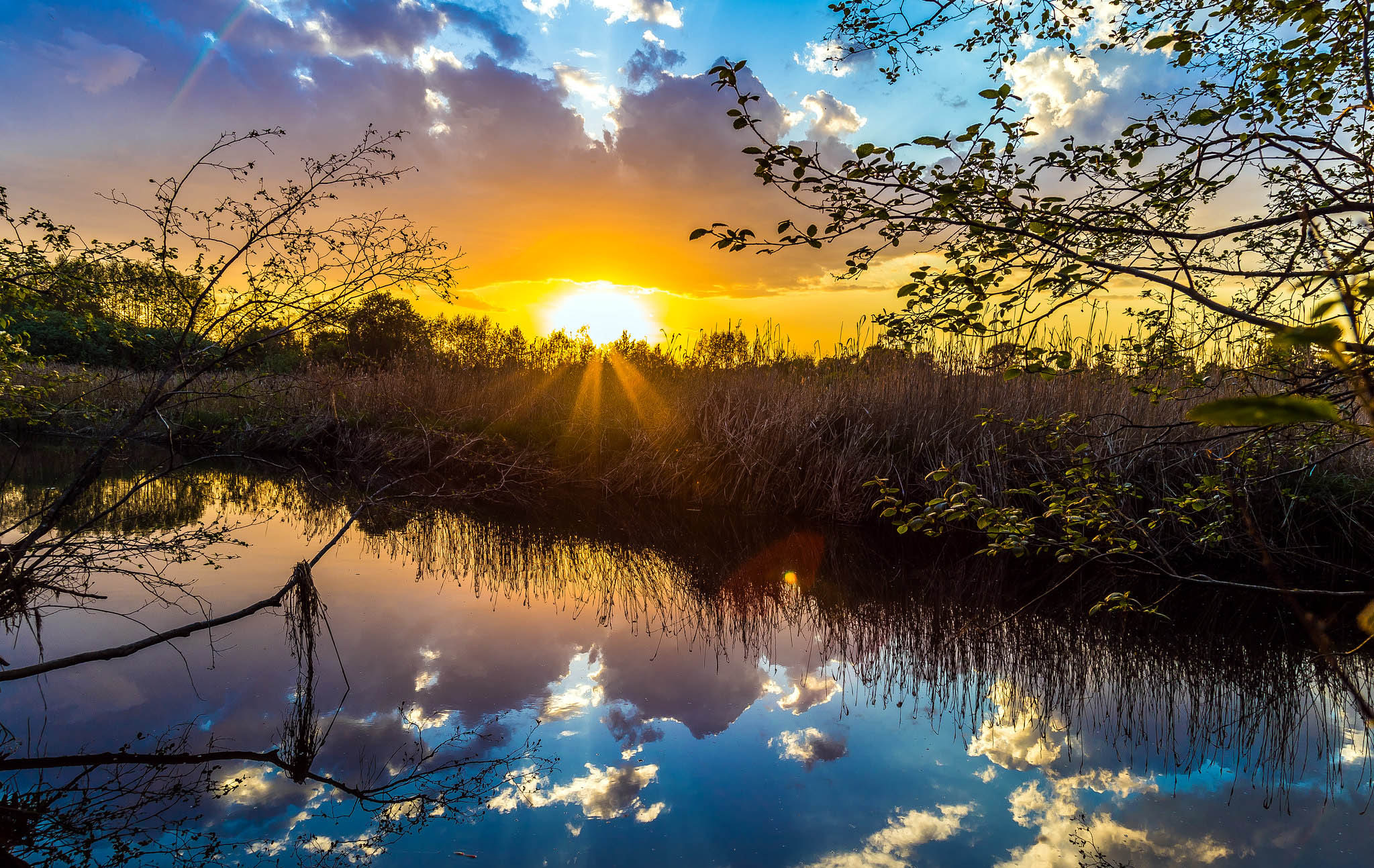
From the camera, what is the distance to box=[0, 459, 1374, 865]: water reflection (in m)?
3.01

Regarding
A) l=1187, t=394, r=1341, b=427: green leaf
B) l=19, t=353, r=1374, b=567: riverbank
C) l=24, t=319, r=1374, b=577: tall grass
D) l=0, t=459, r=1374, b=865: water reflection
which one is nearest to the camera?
l=1187, t=394, r=1341, b=427: green leaf

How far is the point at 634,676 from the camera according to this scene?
4.76 metres

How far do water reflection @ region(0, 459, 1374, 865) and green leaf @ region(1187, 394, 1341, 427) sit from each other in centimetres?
297

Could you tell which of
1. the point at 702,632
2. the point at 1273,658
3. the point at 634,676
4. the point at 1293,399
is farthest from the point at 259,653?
the point at 1273,658

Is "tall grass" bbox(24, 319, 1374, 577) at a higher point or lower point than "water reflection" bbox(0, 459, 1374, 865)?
higher

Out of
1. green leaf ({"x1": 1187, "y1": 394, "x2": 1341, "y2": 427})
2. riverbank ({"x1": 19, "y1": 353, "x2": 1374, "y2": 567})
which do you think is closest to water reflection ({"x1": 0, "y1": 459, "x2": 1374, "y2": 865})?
riverbank ({"x1": 19, "y1": 353, "x2": 1374, "y2": 567})

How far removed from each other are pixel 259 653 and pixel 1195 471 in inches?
340

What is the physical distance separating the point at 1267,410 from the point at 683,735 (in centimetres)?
383

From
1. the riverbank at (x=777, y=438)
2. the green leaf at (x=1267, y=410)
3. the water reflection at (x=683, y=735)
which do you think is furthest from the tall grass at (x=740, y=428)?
the green leaf at (x=1267, y=410)

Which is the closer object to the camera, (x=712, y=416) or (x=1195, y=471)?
(x=1195, y=471)

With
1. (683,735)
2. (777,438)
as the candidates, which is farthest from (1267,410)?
(777,438)

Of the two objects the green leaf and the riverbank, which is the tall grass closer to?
the riverbank

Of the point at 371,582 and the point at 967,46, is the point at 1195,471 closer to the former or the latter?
the point at 967,46

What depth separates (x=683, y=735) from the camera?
13.0ft
